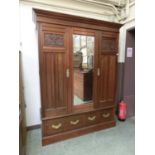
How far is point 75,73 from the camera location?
2.24 m

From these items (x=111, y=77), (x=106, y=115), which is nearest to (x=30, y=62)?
(x=111, y=77)

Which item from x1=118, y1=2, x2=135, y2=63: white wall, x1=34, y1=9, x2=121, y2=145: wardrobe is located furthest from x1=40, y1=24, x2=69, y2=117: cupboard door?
x1=118, y1=2, x2=135, y2=63: white wall

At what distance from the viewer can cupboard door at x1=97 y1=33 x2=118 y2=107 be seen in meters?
2.41

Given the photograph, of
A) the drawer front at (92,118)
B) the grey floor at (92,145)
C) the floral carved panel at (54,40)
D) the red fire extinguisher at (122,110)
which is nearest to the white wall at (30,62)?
the grey floor at (92,145)

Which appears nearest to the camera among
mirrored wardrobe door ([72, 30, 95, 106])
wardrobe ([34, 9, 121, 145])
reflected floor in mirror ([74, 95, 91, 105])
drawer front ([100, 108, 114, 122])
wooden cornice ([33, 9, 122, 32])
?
wooden cornice ([33, 9, 122, 32])

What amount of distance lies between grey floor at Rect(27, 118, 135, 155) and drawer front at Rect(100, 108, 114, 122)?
0.72 ft

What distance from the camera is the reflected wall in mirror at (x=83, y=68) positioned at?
7.30 feet

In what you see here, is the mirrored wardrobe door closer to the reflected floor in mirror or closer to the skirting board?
the reflected floor in mirror

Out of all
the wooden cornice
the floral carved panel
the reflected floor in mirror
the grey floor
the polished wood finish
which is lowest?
the grey floor

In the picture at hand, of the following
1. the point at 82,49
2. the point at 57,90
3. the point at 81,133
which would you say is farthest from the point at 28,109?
the point at 82,49

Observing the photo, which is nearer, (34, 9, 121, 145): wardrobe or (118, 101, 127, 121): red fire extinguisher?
(34, 9, 121, 145): wardrobe

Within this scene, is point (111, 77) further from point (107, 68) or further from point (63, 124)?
point (63, 124)
